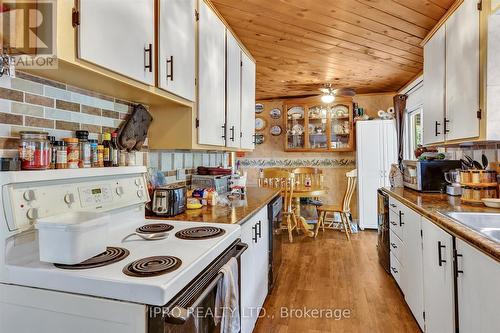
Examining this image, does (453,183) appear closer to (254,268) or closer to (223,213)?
(254,268)

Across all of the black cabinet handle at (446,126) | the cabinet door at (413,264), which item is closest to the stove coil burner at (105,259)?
the cabinet door at (413,264)

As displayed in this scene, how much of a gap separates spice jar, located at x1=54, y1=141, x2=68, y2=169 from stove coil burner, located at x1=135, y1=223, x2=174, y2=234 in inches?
16.0

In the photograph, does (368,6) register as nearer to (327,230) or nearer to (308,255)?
(308,255)

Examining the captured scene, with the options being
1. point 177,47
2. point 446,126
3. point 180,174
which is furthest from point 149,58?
point 446,126

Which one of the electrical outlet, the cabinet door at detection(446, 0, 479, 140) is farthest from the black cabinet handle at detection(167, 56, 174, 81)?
the cabinet door at detection(446, 0, 479, 140)

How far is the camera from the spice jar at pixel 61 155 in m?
1.21

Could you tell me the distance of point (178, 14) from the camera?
170cm

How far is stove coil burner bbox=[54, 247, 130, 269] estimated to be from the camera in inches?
35.6

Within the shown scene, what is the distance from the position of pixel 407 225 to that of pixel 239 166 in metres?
3.78

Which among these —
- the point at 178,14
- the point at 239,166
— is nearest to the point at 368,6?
the point at 178,14

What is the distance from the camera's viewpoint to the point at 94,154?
141cm

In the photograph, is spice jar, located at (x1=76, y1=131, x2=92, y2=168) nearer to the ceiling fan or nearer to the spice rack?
the spice rack
